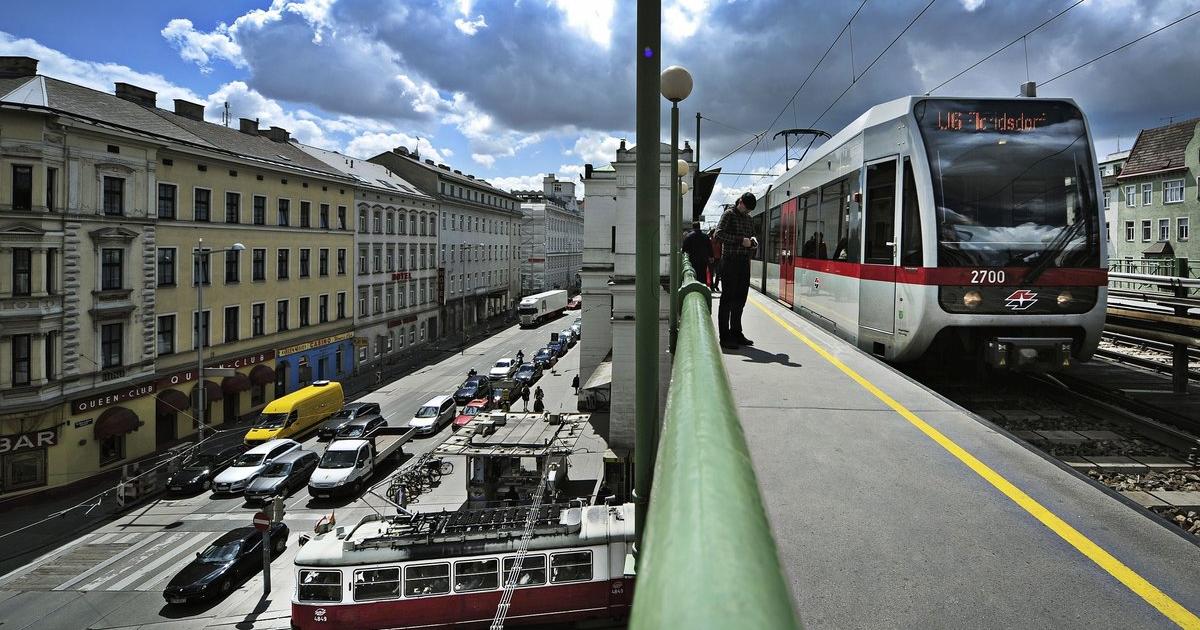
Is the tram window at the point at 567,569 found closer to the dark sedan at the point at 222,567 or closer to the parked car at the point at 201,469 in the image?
the dark sedan at the point at 222,567

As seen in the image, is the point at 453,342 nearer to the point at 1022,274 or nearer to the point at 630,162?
the point at 630,162

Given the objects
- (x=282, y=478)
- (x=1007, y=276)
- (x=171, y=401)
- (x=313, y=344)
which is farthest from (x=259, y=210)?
(x=1007, y=276)

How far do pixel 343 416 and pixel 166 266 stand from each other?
10116mm

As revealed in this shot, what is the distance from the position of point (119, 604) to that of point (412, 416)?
61.2ft

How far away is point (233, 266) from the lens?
33312mm

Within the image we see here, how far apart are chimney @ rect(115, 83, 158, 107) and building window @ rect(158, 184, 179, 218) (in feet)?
21.0

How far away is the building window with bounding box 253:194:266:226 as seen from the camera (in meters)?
35.0

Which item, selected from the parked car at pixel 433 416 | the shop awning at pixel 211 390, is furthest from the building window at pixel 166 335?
the parked car at pixel 433 416

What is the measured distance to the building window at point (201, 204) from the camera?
3083 centimetres

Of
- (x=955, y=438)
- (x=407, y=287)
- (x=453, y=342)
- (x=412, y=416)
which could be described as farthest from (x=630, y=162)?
(x=453, y=342)

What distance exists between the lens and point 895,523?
3.57 metres

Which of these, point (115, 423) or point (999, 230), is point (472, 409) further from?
point (999, 230)

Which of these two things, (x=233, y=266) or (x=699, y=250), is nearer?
(x=699, y=250)

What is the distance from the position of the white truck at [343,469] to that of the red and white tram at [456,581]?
9.09m
